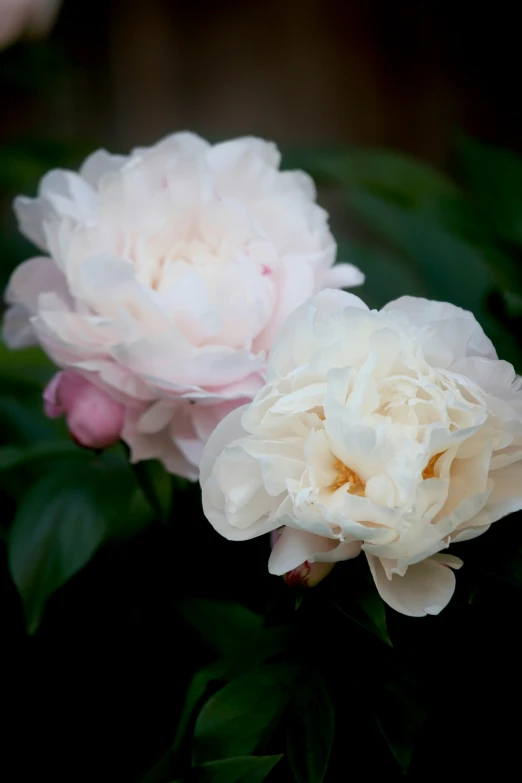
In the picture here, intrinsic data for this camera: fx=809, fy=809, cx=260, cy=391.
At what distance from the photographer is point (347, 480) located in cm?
23

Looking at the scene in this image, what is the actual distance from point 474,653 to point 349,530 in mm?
106

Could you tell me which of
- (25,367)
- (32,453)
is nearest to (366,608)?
(32,453)

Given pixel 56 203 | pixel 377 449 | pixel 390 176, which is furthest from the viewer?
pixel 390 176

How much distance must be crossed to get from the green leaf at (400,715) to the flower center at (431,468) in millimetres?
90

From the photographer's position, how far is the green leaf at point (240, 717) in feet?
0.92

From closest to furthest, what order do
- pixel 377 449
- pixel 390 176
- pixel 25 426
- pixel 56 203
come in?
pixel 377 449
pixel 56 203
pixel 25 426
pixel 390 176

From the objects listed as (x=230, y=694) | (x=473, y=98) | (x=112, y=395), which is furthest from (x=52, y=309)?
(x=473, y=98)

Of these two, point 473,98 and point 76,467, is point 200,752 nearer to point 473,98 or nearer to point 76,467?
point 76,467

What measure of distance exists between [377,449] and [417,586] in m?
0.05

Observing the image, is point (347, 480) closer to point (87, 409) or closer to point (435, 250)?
point (87, 409)

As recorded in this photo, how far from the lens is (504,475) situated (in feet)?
A: 0.79

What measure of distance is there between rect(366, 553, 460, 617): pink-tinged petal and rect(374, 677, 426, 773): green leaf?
0.20 ft

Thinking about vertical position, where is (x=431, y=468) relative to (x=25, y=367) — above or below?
above

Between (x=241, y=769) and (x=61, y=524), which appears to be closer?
(x=241, y=769)
